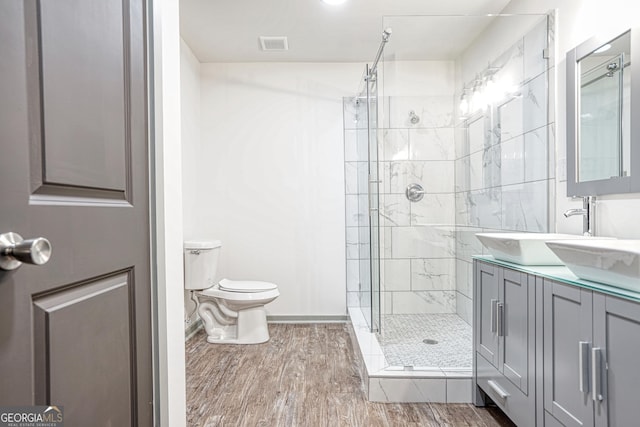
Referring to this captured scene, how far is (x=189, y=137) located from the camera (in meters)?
3.41

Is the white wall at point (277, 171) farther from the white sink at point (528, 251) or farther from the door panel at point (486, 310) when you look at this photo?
the white sink at point (528, 251)

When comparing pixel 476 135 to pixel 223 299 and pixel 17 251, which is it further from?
pixel 17 251

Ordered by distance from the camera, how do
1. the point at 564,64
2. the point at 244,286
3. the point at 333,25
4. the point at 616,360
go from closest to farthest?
the point at 616,360 < the point at 564,64 < the point at 333,25 < the point at 244,286

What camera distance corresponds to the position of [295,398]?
2.24 meters

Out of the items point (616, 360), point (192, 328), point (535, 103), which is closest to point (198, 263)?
point (192, 328)

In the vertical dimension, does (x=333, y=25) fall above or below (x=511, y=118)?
above

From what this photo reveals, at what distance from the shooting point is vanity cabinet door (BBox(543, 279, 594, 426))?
126 cm

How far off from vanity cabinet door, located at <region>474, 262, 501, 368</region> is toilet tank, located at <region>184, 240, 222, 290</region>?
6.62 feet

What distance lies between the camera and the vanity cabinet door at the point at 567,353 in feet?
4.14

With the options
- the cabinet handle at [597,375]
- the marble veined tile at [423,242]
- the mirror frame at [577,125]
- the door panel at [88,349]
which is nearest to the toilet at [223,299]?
the marble veined tile at [423,242]

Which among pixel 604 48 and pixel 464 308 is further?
pixel 464 308

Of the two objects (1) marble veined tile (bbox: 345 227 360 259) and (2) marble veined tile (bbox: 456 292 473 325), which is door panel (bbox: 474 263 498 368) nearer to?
(2) marble veined tile (bbox: 456 292 473 325)

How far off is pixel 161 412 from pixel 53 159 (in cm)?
93

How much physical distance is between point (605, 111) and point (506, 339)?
112 cm
